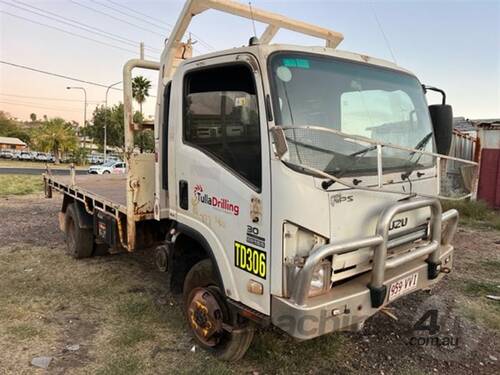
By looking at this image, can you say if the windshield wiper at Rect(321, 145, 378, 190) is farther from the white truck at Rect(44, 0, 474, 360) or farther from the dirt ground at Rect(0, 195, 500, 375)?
the dirt ground at Rect(0, 195, 500, 375)

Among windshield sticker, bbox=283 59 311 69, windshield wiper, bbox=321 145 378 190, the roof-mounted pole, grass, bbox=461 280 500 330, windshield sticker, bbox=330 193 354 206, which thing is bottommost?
grass, bbox=461 280 500 330

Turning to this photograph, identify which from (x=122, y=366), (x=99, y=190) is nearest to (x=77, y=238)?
(x=99, y=190)

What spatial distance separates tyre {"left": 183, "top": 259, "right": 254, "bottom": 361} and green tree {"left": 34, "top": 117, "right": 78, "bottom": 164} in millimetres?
47117

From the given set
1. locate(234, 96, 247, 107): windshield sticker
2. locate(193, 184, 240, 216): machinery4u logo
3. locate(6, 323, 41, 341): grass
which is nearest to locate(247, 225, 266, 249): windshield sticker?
locate(193, 184, 240, 216): machinery4u logo

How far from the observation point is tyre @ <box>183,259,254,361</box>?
295cm

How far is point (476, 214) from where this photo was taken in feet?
31.3

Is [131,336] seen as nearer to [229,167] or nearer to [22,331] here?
[22,331]

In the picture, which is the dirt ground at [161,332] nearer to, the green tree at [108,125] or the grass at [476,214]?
the grass at [476,214]

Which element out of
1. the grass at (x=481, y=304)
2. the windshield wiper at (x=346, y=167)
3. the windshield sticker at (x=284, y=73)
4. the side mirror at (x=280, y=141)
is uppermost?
the windshield sticker at (x=284, y=73)

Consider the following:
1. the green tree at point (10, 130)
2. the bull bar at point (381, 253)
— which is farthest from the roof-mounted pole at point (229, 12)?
the green tree at point (10, 130)

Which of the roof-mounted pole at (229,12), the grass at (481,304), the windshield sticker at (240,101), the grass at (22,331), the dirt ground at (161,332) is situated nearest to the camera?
the windshield sticker at (240,101)

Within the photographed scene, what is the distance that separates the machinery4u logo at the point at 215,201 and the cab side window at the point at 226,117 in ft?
0.76

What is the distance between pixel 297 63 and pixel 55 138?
48010 millimetres

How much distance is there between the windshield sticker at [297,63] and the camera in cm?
252
